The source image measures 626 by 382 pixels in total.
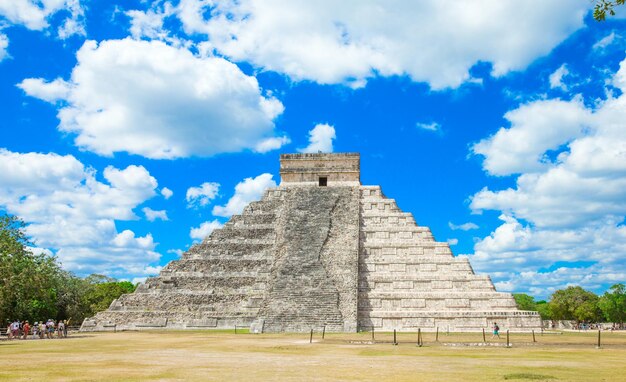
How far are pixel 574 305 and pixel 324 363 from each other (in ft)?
210

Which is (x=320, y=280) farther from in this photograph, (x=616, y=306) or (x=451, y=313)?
(x=616, y=306)

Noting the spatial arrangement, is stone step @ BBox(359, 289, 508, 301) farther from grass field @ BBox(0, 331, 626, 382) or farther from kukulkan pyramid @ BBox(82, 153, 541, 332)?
grass field @ BBox(0, 331, 626, 382)

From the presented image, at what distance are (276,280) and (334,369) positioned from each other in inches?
656

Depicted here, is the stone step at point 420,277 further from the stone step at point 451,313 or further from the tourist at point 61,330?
the tourist at point 61,330

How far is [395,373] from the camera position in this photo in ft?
36.4

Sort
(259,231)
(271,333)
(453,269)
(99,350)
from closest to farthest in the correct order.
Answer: (99,350), (271,333), (453,269), (259,231)

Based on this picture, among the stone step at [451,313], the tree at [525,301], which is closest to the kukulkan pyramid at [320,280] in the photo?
the stone step at [451,313]

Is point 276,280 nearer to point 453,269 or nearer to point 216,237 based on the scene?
point 216,237

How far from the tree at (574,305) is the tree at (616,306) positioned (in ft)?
6.46

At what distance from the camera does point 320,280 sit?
91.8 feet

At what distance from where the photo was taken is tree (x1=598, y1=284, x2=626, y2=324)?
61.3 meters

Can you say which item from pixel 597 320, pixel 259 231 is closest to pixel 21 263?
pixel 259 231

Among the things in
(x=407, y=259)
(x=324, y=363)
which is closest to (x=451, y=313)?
(x=407, y=259)

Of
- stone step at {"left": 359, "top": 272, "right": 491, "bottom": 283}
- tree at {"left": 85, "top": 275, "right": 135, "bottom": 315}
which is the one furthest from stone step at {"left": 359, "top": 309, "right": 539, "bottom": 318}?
tree at {"left": 85, "top": 275, "right": 135, "bottom": 315}
